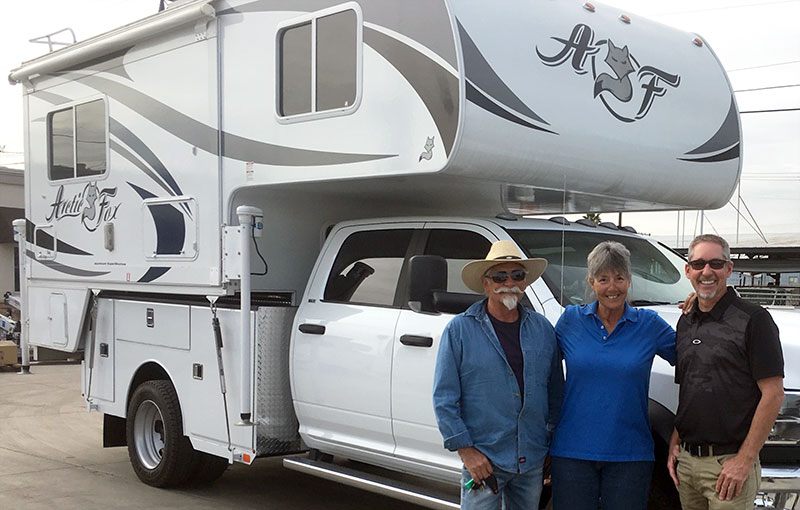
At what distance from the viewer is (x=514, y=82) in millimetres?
4941

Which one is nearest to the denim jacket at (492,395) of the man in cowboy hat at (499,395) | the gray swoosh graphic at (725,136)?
the man in cowboy hat at (499,395)

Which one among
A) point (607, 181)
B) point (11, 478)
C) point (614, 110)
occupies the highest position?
point (614, 110)

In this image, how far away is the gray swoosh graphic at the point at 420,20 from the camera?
476 centimetres

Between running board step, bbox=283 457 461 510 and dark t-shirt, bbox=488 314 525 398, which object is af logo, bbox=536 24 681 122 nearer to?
dark t-shirt, bbox=488 314 525 398

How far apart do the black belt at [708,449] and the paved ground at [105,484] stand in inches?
135

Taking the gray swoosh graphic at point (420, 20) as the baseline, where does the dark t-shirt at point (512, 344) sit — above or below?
below

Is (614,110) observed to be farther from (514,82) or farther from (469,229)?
(469,229)

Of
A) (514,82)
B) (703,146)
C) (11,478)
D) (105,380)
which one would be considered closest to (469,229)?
(514,82)

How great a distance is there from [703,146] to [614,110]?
95 cm

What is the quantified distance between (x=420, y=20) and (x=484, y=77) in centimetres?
49

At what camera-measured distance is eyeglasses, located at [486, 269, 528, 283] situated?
12.5 feet

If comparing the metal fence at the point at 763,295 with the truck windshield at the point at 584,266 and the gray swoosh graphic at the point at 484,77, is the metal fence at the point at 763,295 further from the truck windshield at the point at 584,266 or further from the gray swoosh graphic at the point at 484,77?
the gray swoosh graphic at the point at 484,77

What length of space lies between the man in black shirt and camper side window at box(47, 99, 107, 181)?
5.38m

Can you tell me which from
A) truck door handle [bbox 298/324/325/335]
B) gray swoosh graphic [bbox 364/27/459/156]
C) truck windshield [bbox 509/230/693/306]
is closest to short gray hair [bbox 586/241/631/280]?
truck windshield [bbox 509/230/693/306]
